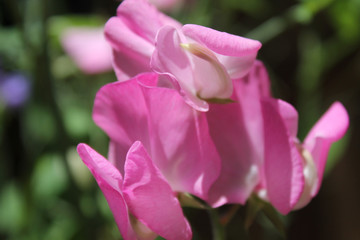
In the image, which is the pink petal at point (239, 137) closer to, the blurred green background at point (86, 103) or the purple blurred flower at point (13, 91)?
the blurred green background at point (86, 103)

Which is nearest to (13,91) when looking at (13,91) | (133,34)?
(13,91)

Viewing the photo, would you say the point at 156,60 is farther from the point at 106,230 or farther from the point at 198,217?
the point at 198,217

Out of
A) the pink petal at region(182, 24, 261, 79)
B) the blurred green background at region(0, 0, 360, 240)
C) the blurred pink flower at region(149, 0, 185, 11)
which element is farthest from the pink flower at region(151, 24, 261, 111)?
the blurred pink flower at region(149, 0, 185, 11)

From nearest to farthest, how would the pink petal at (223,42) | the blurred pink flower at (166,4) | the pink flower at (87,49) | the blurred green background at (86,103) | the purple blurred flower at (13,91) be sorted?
the pink petal at (223,42) < the blurred green background at (86,103) < the pink flower at (87,49) < the blurred pink flower at (166,4) < the purple blurred flower at (13,91)

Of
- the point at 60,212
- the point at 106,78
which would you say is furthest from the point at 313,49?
the point at 60,212

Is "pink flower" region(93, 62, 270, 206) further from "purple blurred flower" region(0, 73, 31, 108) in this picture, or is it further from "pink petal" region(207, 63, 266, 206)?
"purple blurred flower" region(0, 73, 31, 108)

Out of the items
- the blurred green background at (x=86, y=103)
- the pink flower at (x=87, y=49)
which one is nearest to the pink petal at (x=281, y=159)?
the blurred green background at (x=86, y=103)
